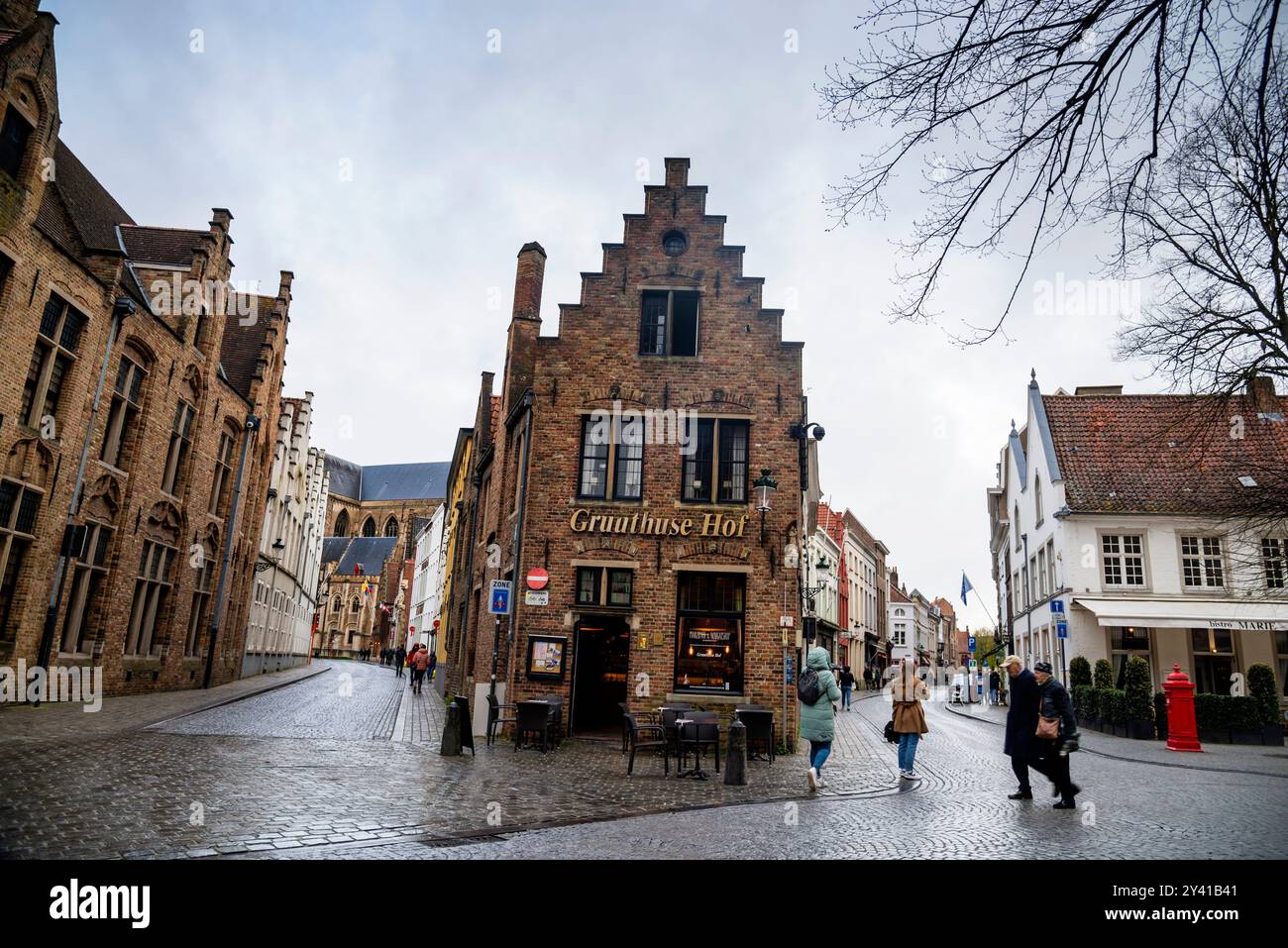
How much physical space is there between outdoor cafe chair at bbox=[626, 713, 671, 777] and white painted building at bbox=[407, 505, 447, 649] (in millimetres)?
35031

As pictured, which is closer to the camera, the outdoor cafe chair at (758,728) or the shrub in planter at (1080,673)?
the outdoor cafe chair at (758,728)

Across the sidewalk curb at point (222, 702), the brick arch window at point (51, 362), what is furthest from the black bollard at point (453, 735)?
→ the brick arch window at point (51, 362)

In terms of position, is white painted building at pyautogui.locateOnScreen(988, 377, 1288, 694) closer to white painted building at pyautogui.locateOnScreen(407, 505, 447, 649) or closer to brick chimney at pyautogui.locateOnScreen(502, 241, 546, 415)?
brick chimney at pyautogui.locateOnScreen(502, 241, 546, 415)

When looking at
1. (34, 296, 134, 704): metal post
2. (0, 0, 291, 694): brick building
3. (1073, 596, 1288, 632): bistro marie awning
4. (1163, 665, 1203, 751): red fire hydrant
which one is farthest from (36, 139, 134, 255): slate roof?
(1073, 596, 1288, 632): bistro marie awning

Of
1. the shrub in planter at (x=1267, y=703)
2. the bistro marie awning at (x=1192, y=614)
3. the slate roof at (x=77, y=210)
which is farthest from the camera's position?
the bistro marie awning at (x=1192, y=614)

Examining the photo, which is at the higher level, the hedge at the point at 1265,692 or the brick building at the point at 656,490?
the brick building at the point at 656,490

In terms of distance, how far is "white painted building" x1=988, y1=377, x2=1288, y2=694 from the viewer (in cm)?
2386

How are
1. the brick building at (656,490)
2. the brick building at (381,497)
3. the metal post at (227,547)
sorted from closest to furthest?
the brick building at (656,490) < the metal post at (227,547) < the brick building at (381,497)

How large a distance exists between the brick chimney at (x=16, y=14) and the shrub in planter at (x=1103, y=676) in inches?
1208

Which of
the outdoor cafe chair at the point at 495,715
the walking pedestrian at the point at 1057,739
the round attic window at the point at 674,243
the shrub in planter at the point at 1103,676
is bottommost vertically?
the outdoor cafe chair at the point at 495,715

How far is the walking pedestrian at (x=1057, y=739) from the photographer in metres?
9.68

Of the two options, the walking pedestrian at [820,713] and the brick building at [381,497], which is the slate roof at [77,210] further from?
the brick building at [381,497]

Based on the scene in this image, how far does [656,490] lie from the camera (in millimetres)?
16969

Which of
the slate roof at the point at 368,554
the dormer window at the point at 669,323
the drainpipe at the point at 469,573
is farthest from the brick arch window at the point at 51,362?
the slate roof at the point at 368,554
